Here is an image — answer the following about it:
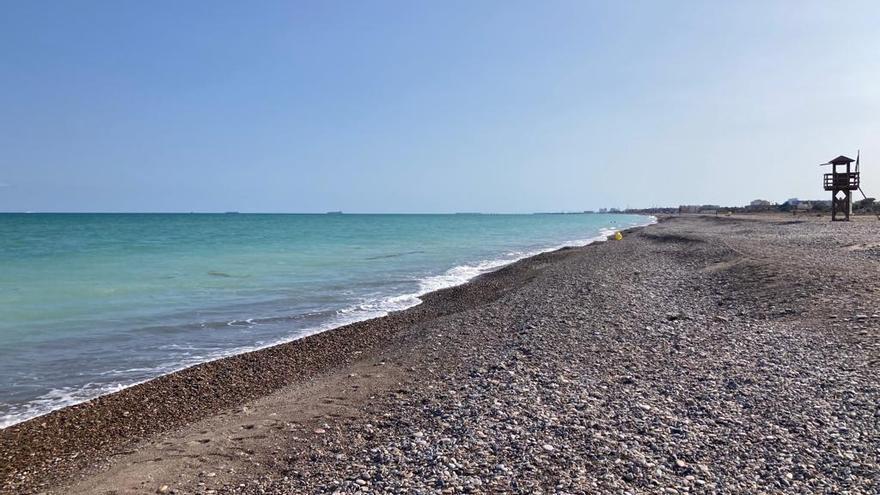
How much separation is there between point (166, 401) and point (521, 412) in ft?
19.4

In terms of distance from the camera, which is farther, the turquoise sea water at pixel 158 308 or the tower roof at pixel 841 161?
the tower roof at pixel 841 161

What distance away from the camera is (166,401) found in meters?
9.19

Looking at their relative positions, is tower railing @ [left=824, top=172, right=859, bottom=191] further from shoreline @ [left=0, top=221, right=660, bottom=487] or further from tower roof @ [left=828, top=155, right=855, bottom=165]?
shoreline @ [left=0, top=221, right=660, bottom=487]

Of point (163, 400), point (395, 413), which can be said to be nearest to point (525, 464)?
point (395, 413)

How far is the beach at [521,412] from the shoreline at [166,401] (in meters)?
0.04

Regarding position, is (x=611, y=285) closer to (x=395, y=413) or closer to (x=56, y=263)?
(x=395, y=413)

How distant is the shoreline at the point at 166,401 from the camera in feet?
23.9

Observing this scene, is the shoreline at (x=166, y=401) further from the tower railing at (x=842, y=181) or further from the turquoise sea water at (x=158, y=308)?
the tower railing at (x=842, y=181)

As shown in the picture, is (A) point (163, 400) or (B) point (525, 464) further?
(A) point (163, 400)

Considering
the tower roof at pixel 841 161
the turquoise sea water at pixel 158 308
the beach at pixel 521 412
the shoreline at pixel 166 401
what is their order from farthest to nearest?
the tower roof at pixel 841 161
the turquoise sea water at pixel 158 308
the shoreline at pixel 166 401
the beach at pixel 521 412

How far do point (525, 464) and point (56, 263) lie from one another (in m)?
35.1

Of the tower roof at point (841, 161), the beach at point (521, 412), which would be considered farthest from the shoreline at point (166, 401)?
the tower roof at point (841, 161)

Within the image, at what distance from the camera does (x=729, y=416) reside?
21.4ft

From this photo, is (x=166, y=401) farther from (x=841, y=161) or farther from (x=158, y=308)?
(x=841, y=161)
